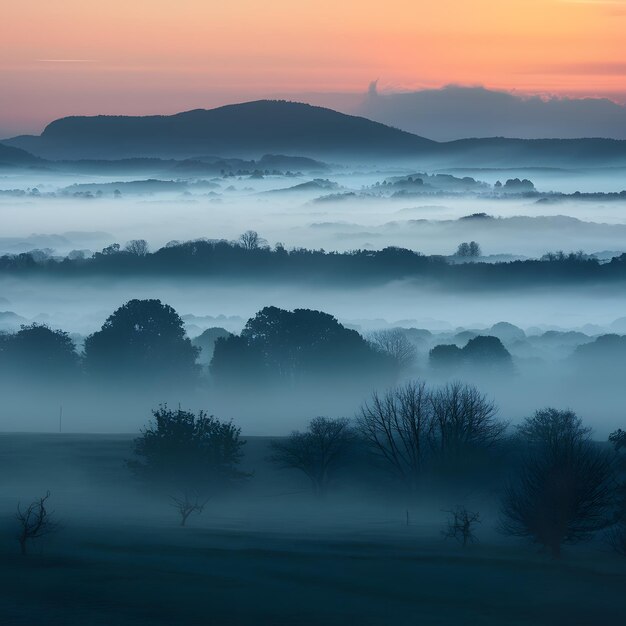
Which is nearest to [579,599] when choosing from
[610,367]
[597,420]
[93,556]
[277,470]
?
[93,556]

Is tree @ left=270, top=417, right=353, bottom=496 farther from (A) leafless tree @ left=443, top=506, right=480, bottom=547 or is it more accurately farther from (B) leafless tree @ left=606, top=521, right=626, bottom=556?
(B) leafless tree @ left=606, top=521, right=626, bottom=556

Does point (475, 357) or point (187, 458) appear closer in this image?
point (187, 458)

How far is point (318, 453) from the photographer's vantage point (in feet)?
299

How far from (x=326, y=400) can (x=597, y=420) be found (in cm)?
2648

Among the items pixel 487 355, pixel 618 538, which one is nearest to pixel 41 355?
pixel 487 355

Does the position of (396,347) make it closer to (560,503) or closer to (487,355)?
(487,355)

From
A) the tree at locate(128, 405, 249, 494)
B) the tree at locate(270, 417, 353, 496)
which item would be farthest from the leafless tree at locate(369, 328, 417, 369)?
the tree at locate(128, 405, 249, 494)

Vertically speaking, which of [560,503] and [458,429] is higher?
[458,429]

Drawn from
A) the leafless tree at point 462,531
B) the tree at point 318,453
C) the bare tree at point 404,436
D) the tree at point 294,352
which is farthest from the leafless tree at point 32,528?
the tree at point 294,352

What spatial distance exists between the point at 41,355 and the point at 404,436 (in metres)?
62.3

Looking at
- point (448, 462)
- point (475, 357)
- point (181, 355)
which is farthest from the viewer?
point (475, 357)

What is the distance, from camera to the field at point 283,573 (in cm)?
4266

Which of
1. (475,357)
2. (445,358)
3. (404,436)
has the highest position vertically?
(475,357)

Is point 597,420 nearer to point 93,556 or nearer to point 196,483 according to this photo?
point 196,483
